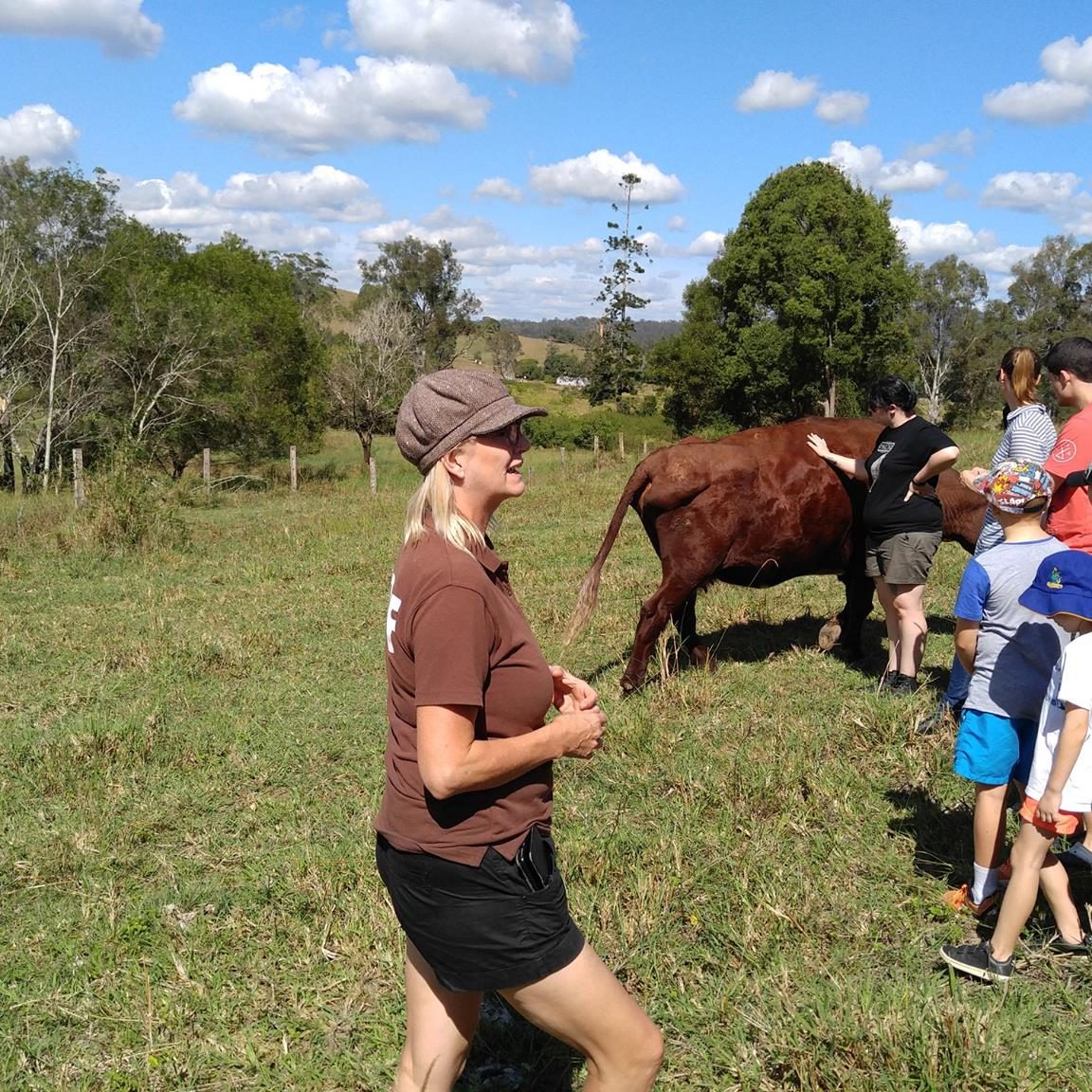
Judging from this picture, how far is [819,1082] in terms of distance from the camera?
2.62 metres

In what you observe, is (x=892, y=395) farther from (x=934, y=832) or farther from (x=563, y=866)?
(x=563, y=866)

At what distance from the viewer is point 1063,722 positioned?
2934 millimetres

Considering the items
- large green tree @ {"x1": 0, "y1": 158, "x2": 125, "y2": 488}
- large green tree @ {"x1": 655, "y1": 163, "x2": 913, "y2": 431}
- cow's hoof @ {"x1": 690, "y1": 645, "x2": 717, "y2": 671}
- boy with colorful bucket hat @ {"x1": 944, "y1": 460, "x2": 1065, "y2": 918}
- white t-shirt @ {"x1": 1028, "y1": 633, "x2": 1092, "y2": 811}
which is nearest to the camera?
white t-shirt @ {"x1": 1028, "y1": 633, "x2": 1092, "y2": 811}

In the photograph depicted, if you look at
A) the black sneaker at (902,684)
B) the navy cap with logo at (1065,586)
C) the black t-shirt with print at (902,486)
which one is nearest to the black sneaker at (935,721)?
the black sneaker at (902,684)

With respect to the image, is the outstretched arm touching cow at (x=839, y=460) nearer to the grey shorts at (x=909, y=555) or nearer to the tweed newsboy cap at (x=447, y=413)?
the grey shorts at (x=909, y=555)

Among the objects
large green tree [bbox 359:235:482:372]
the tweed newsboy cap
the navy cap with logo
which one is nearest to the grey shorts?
the navy cap with logo

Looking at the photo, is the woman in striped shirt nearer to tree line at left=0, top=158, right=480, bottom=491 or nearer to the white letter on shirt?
the white letter on shirt

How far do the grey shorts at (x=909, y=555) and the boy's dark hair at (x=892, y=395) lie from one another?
2.49ft

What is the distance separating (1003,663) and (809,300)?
3361cm

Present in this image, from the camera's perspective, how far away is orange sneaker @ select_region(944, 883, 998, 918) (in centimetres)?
331

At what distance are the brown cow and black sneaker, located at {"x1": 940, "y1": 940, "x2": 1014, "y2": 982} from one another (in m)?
3.27

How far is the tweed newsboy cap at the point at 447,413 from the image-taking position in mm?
2014

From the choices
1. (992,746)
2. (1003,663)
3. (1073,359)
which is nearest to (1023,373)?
(1073,359)

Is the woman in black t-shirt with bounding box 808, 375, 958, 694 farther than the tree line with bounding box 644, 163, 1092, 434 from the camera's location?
No
